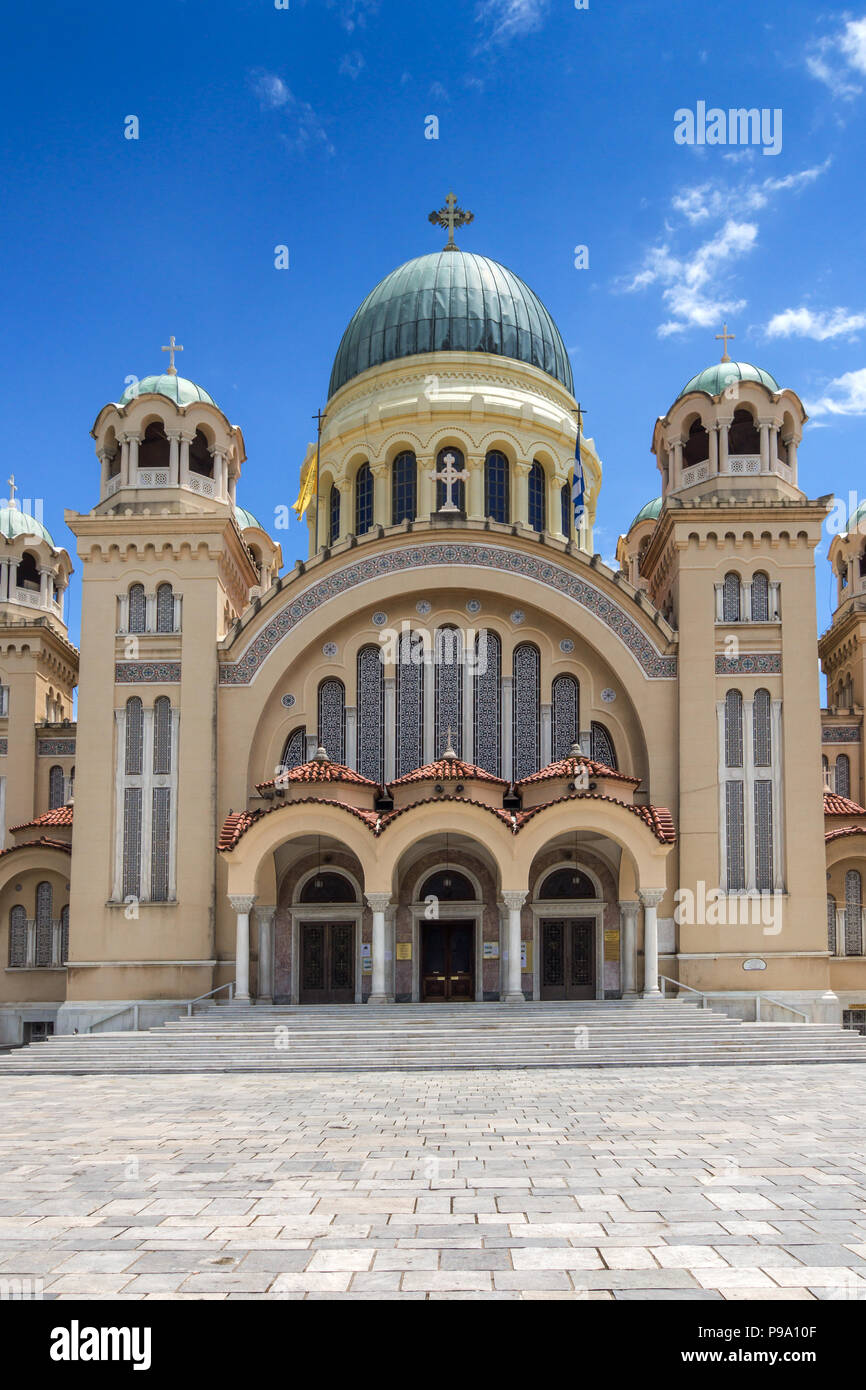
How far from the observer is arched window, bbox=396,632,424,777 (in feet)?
101

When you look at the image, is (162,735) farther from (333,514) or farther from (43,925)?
(333,514)

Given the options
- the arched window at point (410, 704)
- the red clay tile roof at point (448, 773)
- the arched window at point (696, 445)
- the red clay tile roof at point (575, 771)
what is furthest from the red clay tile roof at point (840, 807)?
the arched window at point (410, 704)

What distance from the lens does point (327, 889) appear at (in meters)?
30.2

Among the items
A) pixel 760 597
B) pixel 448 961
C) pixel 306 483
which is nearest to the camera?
pixel 448 961

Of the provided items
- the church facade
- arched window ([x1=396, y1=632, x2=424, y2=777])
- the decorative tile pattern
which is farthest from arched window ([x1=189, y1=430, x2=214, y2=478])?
arched window ([x1=396, y1=632, x2=424, y2=777])

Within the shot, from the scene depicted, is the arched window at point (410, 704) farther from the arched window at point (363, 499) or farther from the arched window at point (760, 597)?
the arched window at point (760, 597)

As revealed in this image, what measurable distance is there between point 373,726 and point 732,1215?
71.2ft

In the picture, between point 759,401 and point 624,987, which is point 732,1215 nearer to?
point 624,987

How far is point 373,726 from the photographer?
31094 mm

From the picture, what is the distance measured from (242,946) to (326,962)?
2.87 metres

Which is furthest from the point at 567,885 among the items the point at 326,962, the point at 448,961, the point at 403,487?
the point at 403,487

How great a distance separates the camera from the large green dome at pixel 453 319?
3688 centimetres

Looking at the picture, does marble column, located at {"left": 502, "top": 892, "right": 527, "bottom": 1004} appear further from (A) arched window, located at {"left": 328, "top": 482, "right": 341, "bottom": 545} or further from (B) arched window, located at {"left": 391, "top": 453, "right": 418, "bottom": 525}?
(A) arched window, located at {"left": 328, "top": 482, "right": 341, "bottom": 545}

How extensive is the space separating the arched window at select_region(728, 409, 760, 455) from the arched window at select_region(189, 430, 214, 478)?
1256 cm
